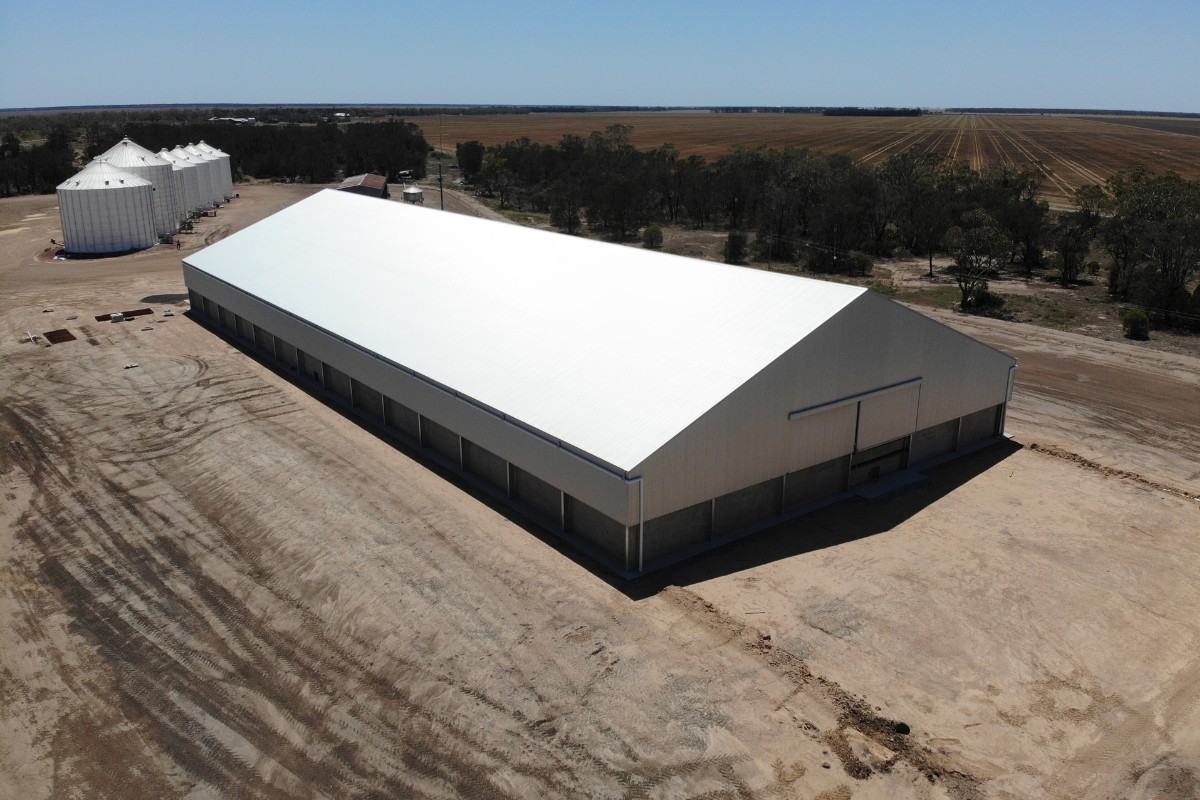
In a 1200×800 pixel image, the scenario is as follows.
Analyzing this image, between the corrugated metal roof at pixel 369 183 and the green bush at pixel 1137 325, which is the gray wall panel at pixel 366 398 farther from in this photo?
the corrugated metal roof at pixel 369 183

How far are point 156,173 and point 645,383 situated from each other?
61.5m

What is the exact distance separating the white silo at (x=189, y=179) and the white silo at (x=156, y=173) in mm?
5449

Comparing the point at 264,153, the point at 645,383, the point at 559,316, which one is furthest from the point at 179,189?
the point at 645,383

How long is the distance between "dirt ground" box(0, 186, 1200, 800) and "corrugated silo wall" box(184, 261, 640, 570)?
90 cm

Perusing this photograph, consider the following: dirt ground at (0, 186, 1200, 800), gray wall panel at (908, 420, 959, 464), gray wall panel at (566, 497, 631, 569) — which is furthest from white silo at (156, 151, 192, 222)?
gray wall panel at (908, 420, 959, 464)

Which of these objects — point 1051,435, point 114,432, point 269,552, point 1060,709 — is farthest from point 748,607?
point 114,432

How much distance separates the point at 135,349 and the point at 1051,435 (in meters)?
39.1

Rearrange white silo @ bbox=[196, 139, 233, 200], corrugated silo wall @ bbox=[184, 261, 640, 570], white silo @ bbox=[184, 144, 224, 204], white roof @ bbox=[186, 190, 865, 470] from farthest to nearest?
white silo @ bbox=[196, 139, 233, 200] → white silo @ bbox=[184, 144, 224, 204] → white roof @ bbox=[186, 190, 865, 470] → corrugated silo wall @ bbox=[184, 261, 640, 570]

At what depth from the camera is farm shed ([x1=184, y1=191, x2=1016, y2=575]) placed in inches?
830

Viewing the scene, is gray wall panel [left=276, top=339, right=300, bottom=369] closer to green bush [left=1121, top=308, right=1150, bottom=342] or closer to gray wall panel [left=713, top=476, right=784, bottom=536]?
gray wall panel [left=713, top=476, right=784, bottom=536]

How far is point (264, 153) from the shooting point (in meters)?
117

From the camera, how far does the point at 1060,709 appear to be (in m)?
15.9

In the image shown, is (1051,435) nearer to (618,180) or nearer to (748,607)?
(748,607)

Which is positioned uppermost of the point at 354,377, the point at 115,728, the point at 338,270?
the point at 338,270
